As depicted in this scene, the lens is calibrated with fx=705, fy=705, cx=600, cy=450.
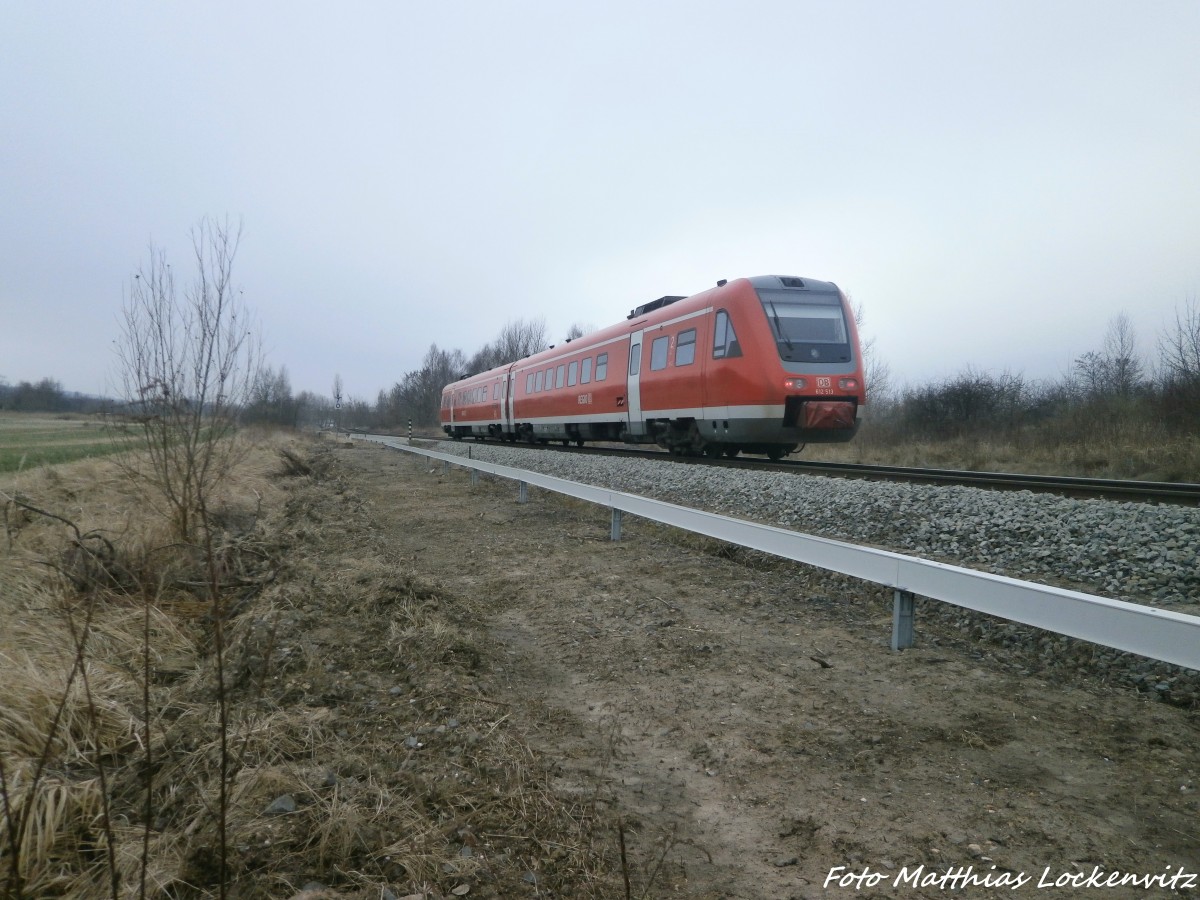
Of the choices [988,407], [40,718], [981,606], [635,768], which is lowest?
[635,768]

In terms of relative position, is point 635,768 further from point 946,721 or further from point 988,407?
point 988,407

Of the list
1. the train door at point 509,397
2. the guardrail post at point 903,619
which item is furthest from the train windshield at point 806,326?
the train door at point 509,397

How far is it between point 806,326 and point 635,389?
4.53 meters

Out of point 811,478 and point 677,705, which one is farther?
point 811,478

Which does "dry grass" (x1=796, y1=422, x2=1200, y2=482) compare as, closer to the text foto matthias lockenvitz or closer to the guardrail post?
the guardrail post

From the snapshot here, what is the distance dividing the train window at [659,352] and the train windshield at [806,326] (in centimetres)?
275

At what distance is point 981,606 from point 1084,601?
0.48 meters

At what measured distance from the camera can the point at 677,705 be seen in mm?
3141

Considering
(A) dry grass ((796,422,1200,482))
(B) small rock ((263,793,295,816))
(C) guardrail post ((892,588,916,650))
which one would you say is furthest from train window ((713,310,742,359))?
(B) small rock ((263,793,295,816))

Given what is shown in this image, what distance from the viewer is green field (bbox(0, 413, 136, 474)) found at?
6.84 m

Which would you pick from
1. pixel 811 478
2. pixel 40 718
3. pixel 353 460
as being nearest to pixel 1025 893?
pixel 40 718

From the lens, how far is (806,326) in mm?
10961

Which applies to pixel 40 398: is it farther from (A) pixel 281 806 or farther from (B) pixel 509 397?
(A) pixel 281 806

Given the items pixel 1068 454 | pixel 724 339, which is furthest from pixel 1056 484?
pixel 1068 454
